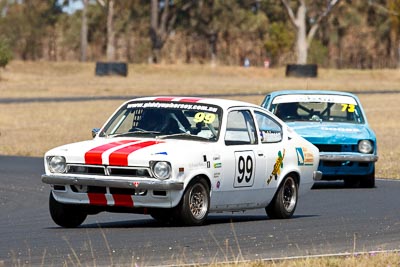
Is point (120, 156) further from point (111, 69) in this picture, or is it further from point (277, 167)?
point (111, 69)

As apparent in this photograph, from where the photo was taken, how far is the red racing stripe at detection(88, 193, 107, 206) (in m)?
11.6

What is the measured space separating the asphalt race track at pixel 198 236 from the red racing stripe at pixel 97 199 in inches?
11.5

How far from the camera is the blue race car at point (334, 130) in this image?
60.7ft

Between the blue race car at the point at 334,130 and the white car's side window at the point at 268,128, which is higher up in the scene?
the white car's side window at the point at 268,128

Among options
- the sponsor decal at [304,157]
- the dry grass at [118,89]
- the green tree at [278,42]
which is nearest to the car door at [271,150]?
the sponsor decal at [304,157]

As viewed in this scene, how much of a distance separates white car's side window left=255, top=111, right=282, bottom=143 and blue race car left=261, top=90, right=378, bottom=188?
4637mm

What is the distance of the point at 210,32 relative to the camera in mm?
91688

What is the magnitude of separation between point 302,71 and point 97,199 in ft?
180

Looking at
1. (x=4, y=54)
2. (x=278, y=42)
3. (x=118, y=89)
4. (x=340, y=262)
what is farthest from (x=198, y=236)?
(x=278, y=42)

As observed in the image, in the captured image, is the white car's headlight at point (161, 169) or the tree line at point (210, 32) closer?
the white car's headlight at point (161, 169)

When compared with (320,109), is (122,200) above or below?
below

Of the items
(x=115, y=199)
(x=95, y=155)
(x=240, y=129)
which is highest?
(x=240, y=129)

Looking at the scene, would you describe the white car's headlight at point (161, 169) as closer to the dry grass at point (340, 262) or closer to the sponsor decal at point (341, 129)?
the dry grass at point (340, 262)

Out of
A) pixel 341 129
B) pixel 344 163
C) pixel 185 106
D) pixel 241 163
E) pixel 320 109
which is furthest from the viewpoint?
pixel 320 109
